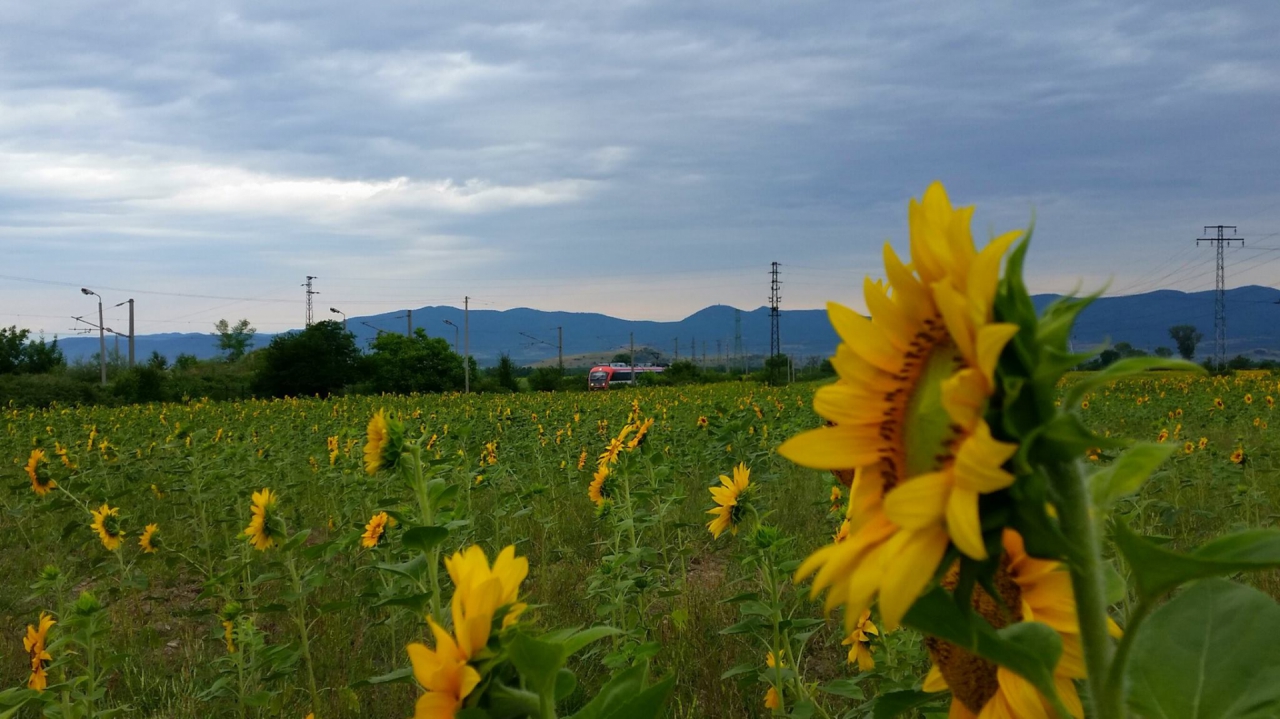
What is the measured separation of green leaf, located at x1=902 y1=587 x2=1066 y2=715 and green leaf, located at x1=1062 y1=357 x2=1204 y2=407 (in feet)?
0.44

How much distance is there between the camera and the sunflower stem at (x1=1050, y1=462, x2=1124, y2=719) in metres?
0.49

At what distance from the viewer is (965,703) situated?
787 mm

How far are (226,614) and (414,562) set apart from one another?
1631mm

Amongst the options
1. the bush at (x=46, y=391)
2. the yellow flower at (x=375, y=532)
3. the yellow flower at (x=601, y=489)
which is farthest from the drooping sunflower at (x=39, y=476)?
the bush at (x=46, y=391)

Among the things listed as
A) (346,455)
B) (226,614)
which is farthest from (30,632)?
(346,455)

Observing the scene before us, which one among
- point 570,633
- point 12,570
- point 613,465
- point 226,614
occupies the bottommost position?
point 12,570

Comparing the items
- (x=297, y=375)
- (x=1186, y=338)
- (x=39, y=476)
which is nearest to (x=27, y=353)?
(x=297, y=375)

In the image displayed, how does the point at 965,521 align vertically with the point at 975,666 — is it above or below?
above

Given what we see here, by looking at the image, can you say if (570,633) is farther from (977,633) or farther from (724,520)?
(724,520)

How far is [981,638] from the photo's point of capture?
0.51 m

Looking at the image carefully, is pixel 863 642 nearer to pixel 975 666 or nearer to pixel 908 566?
pixel 975 666

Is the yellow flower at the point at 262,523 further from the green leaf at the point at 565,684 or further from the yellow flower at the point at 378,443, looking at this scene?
the green leaf at the point at 565,684

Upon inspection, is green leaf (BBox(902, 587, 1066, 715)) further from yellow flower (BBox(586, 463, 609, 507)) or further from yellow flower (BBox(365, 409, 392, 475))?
yellow flower (BBox(586, 463, 609, 507))

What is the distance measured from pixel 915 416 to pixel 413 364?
32.6m
